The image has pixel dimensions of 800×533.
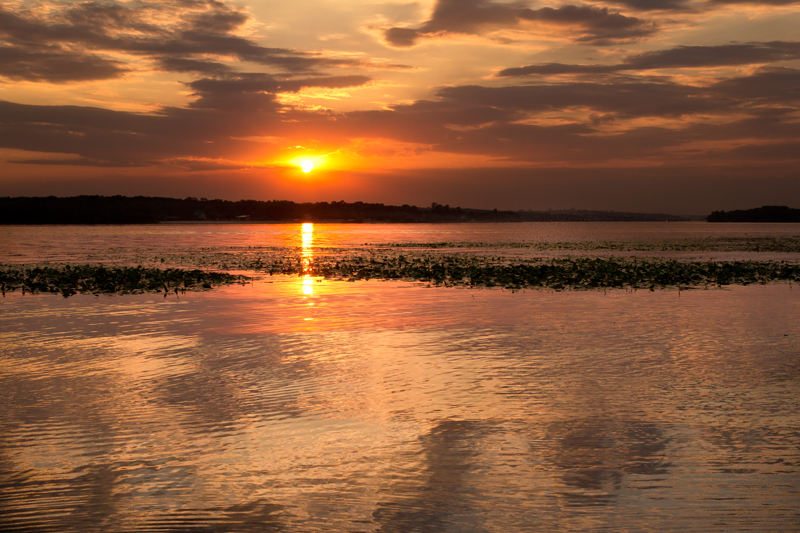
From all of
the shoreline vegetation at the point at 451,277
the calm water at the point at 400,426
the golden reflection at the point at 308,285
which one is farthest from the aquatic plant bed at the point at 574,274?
the calm water at the point at 400,426

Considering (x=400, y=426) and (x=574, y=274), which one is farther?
(x=574, y=274)

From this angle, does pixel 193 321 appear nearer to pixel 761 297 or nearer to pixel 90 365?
pixel 90 365

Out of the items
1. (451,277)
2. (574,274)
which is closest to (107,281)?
(451,277)

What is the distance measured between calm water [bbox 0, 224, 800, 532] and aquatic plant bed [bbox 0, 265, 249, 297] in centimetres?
784

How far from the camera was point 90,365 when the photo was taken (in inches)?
447

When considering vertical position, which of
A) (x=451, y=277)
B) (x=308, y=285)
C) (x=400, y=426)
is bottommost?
(x=400, y=426)

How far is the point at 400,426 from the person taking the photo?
7.94m

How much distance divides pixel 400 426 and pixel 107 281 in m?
21.2

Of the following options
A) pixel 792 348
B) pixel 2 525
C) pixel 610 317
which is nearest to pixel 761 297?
pixel 610 317

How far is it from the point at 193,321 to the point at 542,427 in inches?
423

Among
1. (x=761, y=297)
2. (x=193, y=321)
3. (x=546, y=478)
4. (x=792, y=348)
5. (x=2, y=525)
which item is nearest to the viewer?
(x=2, y=525)

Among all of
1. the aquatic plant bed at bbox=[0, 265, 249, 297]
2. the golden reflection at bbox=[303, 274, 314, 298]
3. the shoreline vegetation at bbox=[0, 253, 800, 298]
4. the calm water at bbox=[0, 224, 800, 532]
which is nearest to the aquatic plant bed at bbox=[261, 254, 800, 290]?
the shoreline vegetation at bbox=[0, 253, 800, 298]

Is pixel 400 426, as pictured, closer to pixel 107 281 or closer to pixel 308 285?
pixel 308 285

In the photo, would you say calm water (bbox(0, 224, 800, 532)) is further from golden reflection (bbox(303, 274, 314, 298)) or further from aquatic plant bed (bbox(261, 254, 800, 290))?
aquatic plant bed (bbox(261, 254, 800, 290))
